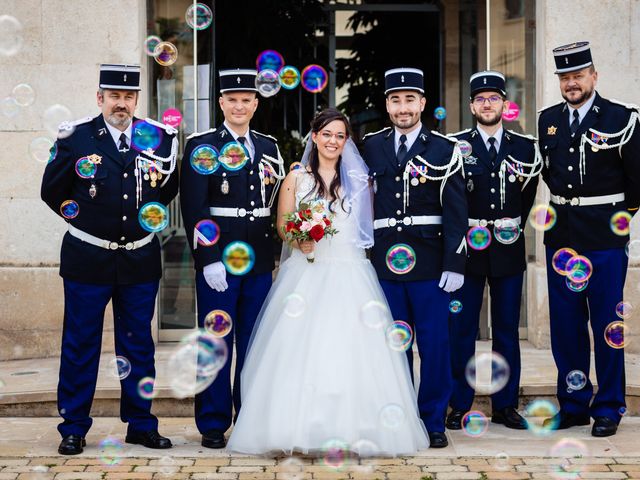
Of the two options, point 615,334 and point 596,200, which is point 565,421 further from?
point 596,200

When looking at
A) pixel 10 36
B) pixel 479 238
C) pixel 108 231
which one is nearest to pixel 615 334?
pixel 479 238

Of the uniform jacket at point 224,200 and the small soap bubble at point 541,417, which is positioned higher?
the uniform jacket at point 224,200

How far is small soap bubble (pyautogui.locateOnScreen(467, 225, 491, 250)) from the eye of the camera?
676cm

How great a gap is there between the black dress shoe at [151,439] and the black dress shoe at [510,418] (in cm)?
222

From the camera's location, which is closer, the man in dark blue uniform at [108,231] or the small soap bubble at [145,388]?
the man in dark blue uniform at [108,231]

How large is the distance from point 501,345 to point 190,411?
225cm

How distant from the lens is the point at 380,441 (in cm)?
601

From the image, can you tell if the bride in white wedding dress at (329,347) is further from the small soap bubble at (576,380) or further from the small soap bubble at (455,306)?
the small soap bubble at (576,380)

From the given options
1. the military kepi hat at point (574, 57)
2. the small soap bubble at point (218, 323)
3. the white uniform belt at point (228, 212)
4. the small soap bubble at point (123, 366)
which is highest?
the military kepi hat at point (574, 57)

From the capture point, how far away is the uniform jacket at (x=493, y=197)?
6.73 metres

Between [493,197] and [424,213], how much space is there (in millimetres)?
582

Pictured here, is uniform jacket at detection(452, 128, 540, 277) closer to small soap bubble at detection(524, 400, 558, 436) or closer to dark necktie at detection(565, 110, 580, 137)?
dark necktie at detection(565, 110, 580, 137)

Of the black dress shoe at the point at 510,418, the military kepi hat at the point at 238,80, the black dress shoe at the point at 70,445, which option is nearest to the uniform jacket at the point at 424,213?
the military kepi hat at the point at 238,80

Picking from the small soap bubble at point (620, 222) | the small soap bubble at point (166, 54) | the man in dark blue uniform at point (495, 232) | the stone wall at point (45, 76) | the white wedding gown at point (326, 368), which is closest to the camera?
the white wedding gown at point (326, 368)
